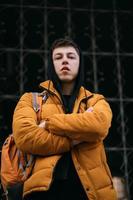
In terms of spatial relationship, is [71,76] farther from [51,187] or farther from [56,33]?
[56,33]

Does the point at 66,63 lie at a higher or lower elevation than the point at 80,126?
higher

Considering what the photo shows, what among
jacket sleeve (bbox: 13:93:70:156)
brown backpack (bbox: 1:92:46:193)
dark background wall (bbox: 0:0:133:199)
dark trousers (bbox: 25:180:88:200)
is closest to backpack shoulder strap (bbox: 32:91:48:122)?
brown backpack (bbox: 1:92:46:193)

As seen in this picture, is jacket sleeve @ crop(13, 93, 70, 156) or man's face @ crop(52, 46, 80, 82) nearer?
jacket sleeve @ crop(13, 93, 70, 156)

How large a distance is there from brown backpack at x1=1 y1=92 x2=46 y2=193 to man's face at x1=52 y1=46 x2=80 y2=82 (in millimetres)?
248

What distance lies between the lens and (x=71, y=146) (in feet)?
10.4

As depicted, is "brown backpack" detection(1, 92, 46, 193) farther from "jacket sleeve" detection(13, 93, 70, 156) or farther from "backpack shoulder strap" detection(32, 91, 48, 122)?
"jacket sleeve" detection(13, 93, 70, 156)

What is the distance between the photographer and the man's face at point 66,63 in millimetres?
3445

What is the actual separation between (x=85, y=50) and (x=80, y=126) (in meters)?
3.54

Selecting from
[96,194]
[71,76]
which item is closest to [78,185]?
[96,194]

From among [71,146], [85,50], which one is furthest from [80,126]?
[85,50]

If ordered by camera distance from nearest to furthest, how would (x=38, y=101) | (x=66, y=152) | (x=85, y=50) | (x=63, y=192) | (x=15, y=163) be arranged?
1. (x=63, y=192)
2. (x=66, y=152)
3. (x=15, y=163)
4. (x=38, y=101)
5. (x=85, y=50)

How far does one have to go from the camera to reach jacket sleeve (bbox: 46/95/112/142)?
3.13 m

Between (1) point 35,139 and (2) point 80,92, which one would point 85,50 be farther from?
(1) point 35,139

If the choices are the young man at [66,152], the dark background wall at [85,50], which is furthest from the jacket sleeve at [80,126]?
the dark background wall at [85,50]
